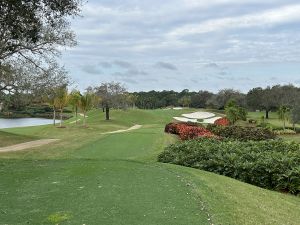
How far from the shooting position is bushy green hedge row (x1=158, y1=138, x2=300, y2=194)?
13425mm

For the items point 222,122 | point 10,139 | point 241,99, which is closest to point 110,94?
point 222,122

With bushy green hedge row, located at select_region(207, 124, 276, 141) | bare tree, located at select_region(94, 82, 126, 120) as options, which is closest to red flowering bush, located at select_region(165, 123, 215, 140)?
bushy green hedge row, located at select_region(207, 124, 276, 141)

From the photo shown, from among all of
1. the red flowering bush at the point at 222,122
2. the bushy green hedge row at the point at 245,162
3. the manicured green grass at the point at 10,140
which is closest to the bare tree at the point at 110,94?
the red flowering bush at the point at 222,122

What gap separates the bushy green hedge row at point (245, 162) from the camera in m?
13.4

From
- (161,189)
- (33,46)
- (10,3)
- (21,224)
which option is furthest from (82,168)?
(33,46)

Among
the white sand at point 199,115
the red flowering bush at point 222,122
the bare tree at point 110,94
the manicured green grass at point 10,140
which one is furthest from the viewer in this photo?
the white sand at point 199,115

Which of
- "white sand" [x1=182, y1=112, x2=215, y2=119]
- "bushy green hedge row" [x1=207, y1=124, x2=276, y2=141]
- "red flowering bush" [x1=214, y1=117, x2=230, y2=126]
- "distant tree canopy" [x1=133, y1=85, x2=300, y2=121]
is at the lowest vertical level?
"white sand" [x1=182, y1=112, x2=215, y2=119]

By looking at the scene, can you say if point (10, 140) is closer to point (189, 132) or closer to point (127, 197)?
point (189, 132)

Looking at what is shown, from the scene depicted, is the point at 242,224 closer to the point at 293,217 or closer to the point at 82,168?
the point at 293,217

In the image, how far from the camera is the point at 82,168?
13344mm

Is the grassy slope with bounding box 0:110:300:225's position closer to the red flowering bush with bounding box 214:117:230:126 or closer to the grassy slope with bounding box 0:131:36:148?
the grassy slope with bounding box 0:131:36:148

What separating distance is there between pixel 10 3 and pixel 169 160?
863 cm

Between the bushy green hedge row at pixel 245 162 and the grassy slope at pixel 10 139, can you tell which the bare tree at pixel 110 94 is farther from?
the bushy green hedge row at pixel 245 162

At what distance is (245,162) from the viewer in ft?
47.8
